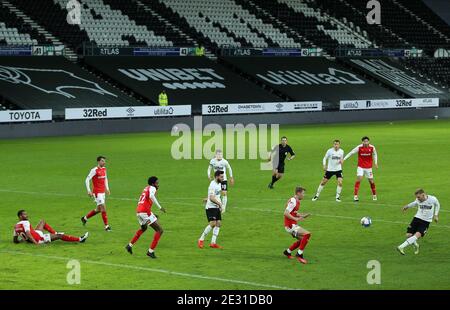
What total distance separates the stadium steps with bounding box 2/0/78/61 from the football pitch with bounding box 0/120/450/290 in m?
20.0

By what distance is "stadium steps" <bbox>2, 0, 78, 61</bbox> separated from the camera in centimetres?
6594

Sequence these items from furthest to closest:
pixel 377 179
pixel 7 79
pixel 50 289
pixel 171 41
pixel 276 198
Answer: pixel 171 41
pixel 7 79
pixel 377 179
pixel 276 198
pixel 50 289

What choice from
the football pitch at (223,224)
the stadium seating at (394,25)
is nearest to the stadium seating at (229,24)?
the stadium seating at (394,25)

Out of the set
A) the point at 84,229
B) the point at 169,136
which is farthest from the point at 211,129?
the point at 84,229

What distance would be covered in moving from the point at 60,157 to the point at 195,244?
2163cm

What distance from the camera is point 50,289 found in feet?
56.2

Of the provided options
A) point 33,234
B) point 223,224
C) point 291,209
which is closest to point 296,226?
point 291,209

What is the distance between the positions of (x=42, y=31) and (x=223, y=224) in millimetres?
45264

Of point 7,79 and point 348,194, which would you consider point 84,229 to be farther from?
point 7,79

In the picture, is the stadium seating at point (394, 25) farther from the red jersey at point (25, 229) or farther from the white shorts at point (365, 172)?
the red jersey at point (25, 229)

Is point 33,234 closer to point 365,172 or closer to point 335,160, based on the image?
point 335,160

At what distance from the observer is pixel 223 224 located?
2508 cm

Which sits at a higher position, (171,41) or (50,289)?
(171,41)

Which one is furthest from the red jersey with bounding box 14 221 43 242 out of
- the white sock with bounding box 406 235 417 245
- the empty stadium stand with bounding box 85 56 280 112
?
the empty stadium stand with bounding box 85 56 280 112
